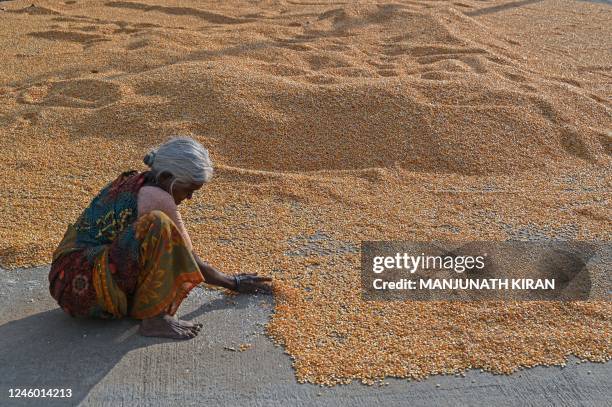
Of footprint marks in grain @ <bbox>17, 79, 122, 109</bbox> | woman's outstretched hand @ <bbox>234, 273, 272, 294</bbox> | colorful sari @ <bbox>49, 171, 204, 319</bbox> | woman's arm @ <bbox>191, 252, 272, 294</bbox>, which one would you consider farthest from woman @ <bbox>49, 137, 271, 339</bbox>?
footprint marks in grain @ <bbox>17, 79, 122, 109</bbox>

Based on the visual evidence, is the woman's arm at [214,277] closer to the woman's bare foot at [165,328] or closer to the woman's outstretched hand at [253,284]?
the woman's outstretched hand at [253,284]

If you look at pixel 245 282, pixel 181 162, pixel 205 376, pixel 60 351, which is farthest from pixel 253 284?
pixel 60 351

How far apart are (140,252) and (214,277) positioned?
1.14ft

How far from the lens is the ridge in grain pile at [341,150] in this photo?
111 inches

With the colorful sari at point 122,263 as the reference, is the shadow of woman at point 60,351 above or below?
below

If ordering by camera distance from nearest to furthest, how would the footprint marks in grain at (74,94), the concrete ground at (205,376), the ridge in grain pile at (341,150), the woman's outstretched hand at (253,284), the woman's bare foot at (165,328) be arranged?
the concrete ground at (205,376)
the woman's bare foot at (165,328)
the ridge in grain pile at (341,150)
the woman's outstretched hand at (253,284)
the footprint marks in grain at (74,94)

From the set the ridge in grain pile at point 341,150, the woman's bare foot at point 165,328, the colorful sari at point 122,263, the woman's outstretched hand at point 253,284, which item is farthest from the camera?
the woman's outstretched hand at point 253,284

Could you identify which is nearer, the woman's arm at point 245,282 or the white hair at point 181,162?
the white hair at point 181,162

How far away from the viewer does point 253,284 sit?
300 centimetres

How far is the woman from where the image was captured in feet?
8.29

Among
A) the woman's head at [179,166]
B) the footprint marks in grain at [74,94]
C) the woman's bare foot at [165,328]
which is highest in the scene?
the woman's head at [179,166]

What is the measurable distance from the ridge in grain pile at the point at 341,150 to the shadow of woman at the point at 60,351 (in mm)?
527

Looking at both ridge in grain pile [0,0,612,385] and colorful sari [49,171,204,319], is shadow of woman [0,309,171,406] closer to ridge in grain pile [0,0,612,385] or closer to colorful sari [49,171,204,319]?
colorful sari [49,171,204,319]

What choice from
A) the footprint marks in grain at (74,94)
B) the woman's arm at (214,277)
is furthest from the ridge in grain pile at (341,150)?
the woman's arm at (214,277)
